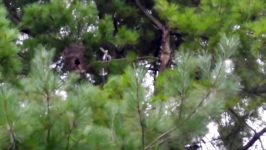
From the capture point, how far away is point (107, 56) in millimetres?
5555

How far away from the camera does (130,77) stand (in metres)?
3.31

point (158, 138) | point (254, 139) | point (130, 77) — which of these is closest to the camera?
point (130, 77)

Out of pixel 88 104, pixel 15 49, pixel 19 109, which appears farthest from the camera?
pixel 15 49

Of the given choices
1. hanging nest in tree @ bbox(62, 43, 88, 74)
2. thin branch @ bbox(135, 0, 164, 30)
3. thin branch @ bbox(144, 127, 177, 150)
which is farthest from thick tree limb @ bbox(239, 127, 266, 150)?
thin branch @ bbox(144, 127, 177, 150)

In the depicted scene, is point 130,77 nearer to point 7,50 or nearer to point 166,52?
point 7,50

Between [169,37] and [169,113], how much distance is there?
7.44 ft

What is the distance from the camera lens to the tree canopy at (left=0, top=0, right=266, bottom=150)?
10.8 feet

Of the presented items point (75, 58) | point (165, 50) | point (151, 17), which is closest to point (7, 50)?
point (75, 58)

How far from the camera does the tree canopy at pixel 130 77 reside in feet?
10.8

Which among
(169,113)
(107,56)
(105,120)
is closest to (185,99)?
(169,113)

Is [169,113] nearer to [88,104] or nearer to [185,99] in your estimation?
[185,99]

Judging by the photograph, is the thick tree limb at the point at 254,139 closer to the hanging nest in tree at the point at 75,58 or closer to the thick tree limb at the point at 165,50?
the thick tree limb at the point at 165,50

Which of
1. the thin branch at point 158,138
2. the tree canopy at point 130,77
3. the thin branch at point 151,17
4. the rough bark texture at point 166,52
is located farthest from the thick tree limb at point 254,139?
the thin branch at point 158,138

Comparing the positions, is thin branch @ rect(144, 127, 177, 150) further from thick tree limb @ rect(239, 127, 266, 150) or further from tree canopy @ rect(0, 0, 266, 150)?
thick tree limb @ rect(239, 127, 266, 150)
